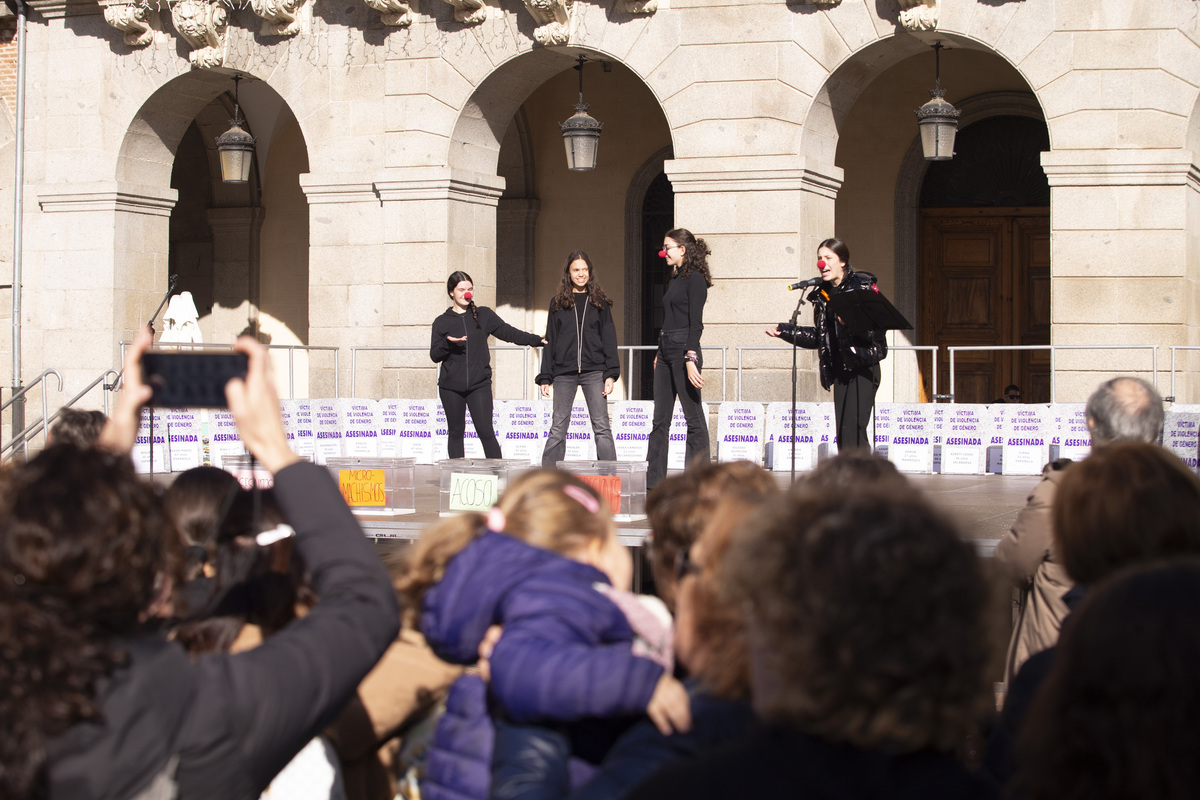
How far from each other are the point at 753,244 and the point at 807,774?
12208 mm

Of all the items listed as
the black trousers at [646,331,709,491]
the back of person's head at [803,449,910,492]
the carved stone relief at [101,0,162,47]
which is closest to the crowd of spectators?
the back of person's head at [803,449,910,492]

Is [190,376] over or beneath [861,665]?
over

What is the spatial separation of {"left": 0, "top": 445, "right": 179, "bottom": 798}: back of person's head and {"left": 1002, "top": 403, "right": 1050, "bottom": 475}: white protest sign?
466 inches

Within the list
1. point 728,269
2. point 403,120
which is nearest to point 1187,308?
point 728,269

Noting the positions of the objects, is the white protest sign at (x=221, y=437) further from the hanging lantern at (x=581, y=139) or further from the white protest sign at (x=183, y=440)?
the hanging lantern at (x=581, y=139)

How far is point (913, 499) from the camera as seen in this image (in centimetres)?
170

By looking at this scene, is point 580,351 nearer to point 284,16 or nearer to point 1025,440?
point 1025,440

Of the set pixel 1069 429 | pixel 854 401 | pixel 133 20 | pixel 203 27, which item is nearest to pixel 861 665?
pixel 854 401

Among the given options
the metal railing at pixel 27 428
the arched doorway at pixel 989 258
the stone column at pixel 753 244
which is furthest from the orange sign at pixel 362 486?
the arched doorway at pixel 989 258

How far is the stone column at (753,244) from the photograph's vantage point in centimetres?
1343

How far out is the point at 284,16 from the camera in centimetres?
1480

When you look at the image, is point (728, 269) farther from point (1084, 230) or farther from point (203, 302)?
point (203, 302)

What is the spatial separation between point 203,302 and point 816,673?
19265 millimetres

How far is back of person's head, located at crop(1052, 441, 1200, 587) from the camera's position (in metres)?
2.41
